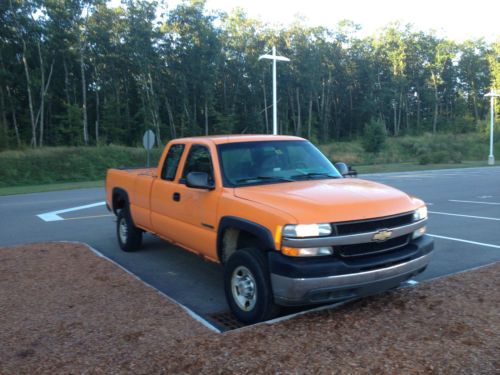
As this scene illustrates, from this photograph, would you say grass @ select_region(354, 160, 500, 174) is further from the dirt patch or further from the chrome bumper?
the chrome bumper

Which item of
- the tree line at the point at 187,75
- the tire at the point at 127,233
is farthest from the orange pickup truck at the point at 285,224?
the tree line at the point at 187,75

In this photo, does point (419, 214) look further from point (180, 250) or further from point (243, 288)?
point (180, 250)

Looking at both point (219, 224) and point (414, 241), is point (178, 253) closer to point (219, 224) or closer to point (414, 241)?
point (219, 224)

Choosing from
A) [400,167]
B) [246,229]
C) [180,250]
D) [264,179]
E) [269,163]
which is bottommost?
[180,250]

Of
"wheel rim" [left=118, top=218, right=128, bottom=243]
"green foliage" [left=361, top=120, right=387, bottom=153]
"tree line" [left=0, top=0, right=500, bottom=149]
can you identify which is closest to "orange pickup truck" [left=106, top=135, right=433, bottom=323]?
"wheel rim" [left=118, top=218, right=128, bottom=243]

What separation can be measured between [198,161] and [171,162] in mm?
758

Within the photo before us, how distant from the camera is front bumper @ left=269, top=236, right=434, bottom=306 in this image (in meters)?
4.13

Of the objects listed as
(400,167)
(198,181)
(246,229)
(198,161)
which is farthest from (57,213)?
(400,167)

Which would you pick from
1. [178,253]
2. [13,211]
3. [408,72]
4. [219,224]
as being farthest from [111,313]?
[408,72]

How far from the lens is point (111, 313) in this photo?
191 inches

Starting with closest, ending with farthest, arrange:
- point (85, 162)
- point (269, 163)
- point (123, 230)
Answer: point (269, 163), point (123, 230), point (85, 162)

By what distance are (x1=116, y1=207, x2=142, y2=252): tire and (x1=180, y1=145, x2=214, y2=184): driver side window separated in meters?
2.02

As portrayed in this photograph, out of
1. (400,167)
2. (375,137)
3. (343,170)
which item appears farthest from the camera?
(375,137)

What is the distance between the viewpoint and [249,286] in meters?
4.69
